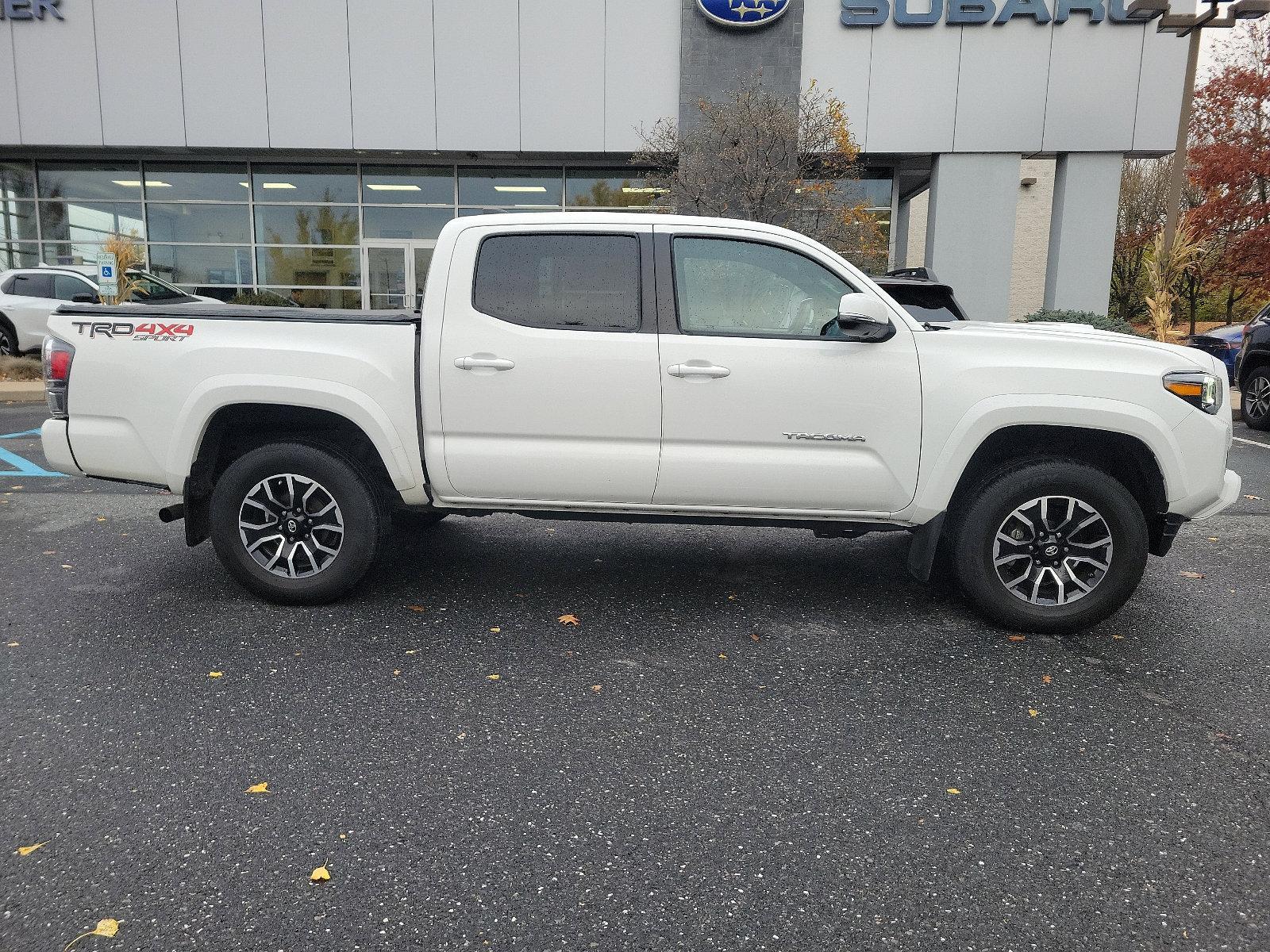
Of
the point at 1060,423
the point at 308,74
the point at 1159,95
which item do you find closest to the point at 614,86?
the point at 308,74

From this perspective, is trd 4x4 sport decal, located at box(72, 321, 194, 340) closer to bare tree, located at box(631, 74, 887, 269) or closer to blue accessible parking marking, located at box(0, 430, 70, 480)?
blue accessible parking marking, located at box(0, 430, 70, 480)

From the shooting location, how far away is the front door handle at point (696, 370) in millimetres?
4277

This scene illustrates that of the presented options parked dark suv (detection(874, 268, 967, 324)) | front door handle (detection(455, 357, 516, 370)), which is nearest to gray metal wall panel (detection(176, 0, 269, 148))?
parked dark suv (detection(874, 268, 967, 324))

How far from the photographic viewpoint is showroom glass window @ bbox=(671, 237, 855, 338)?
4.41m

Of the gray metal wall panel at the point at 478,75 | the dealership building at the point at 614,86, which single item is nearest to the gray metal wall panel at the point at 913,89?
the dealership building at the point at 614,86

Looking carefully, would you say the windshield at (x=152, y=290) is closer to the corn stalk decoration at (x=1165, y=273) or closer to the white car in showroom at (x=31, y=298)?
the white car in showroom at (x=31, y=298)

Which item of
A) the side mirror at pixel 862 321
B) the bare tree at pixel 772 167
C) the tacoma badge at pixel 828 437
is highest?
the bare tree at pixel 772 167

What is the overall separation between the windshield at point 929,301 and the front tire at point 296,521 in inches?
210

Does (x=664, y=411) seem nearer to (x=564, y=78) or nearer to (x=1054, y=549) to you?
(x=1054, y=549)

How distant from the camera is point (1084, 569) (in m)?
4.40

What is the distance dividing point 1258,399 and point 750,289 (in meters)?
10.8

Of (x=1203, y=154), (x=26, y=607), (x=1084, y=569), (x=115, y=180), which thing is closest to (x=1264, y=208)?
(x=1203, y=154)

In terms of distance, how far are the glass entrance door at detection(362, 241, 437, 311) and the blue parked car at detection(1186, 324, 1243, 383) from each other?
15779mm

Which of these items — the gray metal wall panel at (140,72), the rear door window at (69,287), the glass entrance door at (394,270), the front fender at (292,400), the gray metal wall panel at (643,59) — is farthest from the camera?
A: the glass entrance door at (394,270)
